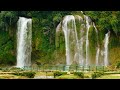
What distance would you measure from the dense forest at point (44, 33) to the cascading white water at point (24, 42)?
0.26m

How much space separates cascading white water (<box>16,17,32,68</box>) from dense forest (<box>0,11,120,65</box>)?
0.86ft

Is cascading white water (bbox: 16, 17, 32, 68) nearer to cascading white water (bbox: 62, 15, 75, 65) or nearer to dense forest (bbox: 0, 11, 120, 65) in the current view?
dense forest (bbox: 0, 11, 120, 65)

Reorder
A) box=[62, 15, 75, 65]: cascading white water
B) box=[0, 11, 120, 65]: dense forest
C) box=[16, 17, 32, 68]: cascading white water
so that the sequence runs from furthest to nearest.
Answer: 1. box=[16, 17, 32, 68]: cascading white water
2. box=[0, 11, 120, 65]: dense forest
3. box=[62, 15, 75, 65]: cascading white water

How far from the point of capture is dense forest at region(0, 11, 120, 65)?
1995 centimetres

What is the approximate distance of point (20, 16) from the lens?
2106 cm

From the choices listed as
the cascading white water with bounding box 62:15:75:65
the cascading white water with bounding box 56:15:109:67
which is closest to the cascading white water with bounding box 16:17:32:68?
the cascading white water with bounding box 56:15:109:67

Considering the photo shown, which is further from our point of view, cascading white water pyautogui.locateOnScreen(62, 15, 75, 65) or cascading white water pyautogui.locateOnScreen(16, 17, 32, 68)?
cascading white water pyautogui.locateOnScreen(16, 17, 32, 68)

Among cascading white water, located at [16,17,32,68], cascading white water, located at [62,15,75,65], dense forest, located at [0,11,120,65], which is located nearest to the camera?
cascading white water, located at [62,15,75,65]

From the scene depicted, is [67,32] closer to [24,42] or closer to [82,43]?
[82,43]

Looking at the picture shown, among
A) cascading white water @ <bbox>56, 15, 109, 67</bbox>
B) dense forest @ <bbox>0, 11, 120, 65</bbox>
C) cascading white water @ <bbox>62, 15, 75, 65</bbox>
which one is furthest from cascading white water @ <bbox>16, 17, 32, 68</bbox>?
cascading white water @ <bbox>62, 15, 75, 65</bbox>

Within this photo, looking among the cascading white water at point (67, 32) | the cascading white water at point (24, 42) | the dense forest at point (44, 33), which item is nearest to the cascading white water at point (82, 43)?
the cascading white water at point (67, 32)
